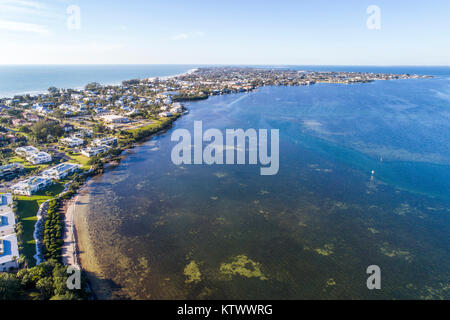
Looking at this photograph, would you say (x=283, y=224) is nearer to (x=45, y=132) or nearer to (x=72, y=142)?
(x=72, y=142)

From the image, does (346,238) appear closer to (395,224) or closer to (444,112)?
(395,224)

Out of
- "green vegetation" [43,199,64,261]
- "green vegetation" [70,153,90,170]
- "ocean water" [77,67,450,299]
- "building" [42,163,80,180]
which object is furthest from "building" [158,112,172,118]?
"green vegetation" [43,199,64,261]

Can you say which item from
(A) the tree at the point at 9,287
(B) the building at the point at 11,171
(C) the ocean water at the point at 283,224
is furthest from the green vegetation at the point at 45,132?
(A) the tree at the point at 9,287

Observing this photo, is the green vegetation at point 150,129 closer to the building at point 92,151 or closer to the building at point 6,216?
the building at point 92,151

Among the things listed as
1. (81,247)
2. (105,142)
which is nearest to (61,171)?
(105,142)
